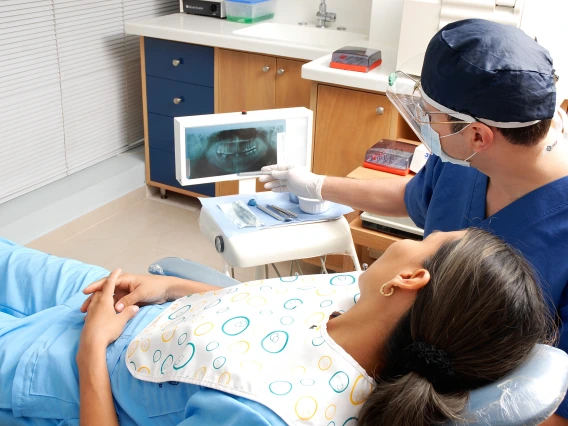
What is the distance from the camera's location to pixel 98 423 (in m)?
1.17

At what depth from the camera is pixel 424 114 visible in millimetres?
1273

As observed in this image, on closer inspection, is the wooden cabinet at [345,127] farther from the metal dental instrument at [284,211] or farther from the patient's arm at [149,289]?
the patient's arm at [149,289]

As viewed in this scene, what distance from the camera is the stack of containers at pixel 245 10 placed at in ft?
11.0

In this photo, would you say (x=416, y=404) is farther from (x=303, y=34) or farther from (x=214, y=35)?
(x=303, y=34)

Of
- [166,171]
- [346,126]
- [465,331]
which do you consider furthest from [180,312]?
[166,171]

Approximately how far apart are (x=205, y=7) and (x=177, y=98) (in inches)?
21.9

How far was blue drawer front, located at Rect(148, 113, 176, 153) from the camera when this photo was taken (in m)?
3.43

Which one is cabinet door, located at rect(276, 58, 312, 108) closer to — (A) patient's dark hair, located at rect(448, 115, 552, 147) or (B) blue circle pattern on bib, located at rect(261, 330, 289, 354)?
(A) patient's dark hair, located at rect(448, 115, 552, 147)

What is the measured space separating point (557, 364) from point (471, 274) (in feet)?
0.62

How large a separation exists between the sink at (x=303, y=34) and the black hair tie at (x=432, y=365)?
242cm

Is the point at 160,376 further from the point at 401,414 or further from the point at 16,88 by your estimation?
the point at 16,88

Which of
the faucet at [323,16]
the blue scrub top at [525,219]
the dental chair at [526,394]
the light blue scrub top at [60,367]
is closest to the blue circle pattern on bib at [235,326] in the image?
the light blue scrub top at [60,367]

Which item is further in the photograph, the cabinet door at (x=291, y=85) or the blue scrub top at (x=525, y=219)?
the cabinet door at (x=291, y=85)

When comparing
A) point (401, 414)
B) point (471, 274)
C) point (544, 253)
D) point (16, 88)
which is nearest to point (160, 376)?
point (401, 414)
